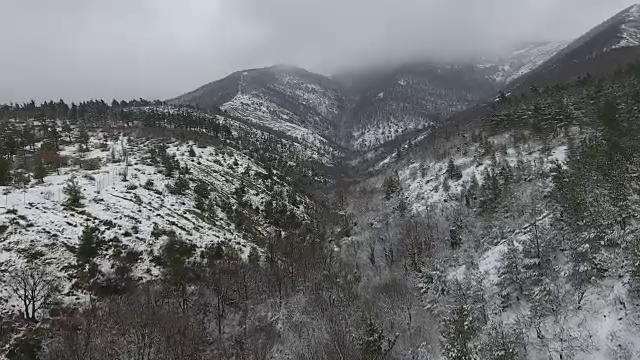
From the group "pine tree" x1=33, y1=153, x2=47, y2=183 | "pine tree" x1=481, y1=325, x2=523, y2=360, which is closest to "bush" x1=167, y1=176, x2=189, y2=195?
"pine tree" x1=33, y1=153, x2=47, y2=183

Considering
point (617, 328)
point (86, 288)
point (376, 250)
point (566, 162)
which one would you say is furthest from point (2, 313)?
point (566, 162)

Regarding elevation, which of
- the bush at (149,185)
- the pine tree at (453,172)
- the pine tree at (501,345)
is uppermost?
the bush at (149,185)

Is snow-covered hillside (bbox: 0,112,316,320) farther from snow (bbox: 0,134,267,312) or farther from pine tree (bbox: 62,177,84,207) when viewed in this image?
pine tree (bbox: 62,177,84,207)

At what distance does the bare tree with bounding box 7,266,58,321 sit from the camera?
138 feet

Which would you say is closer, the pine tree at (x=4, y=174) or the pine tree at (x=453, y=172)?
the pine tree at (x=4, y=174)

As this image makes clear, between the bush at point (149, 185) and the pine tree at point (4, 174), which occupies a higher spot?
the pine tree at point (4, 174)

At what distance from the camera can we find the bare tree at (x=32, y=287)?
42.1 m

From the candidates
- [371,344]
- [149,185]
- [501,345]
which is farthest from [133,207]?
[501,345]

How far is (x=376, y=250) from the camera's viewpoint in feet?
202

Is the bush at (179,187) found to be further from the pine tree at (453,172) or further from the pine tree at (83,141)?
the pine tree at (453,172)

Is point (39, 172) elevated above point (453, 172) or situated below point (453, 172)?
above

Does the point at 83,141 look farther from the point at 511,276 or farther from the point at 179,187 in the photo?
the point at 511,276

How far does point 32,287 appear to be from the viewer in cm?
4228

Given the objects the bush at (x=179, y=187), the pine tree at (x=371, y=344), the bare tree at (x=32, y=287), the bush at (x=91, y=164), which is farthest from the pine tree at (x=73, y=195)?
the pine tree at (x=371, y=344)
